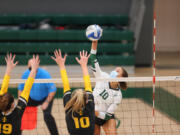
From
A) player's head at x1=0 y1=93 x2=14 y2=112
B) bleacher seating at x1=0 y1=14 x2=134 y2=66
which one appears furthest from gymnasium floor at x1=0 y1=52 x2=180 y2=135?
bleacher seating at x1=0 y1=14 x2=134 y2=66

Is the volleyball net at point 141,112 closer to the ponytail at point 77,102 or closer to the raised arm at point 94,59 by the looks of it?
the raised arm at point 94,59

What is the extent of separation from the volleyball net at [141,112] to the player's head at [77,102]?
98cm

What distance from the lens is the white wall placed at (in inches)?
678

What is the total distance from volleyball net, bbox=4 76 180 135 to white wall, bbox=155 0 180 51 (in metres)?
8.96

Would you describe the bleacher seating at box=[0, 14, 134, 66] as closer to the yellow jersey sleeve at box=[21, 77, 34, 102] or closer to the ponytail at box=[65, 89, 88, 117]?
the yellow jersey sleeve at box=[21, 77, 34, 102]

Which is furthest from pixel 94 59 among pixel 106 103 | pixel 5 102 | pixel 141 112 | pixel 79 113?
pixel 141 112

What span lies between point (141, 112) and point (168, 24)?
11.9 metres

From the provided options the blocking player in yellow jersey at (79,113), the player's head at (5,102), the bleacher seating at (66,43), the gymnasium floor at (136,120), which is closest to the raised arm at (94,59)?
the blocking player in yellow jersey at (79,113)

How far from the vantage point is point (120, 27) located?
11992 millimetres

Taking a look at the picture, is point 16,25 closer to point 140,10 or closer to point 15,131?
A: point 140,10

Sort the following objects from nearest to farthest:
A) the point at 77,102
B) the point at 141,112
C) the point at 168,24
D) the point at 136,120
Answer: the point at 77,102
the point at 136,120
the point at 141,112
the point at 168,24

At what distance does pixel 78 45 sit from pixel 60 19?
199 cm

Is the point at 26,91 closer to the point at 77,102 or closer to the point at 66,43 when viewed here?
the point at 77,102

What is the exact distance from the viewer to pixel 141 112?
6.48 metres
